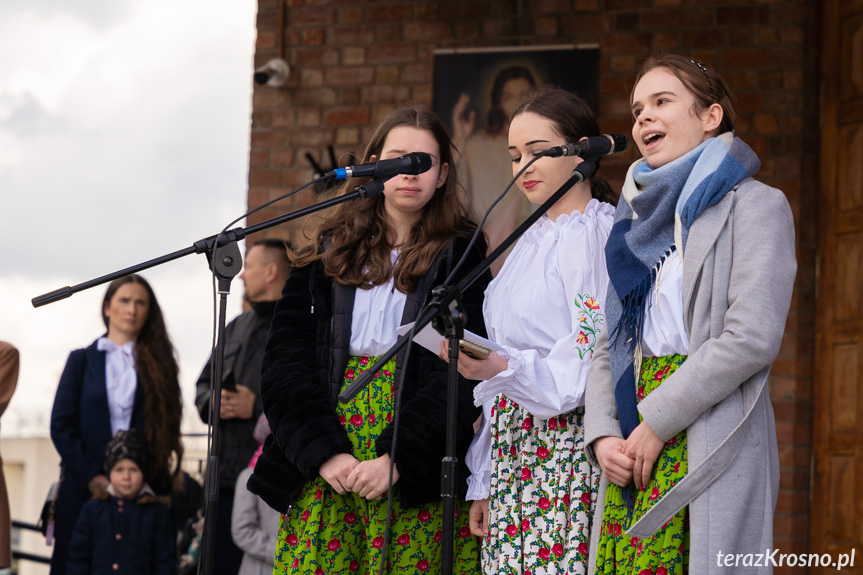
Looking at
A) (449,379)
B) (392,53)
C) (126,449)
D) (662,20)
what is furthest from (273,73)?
(449,379)

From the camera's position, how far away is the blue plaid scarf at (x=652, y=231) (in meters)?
2.06

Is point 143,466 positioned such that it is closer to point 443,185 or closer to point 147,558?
point 147,558

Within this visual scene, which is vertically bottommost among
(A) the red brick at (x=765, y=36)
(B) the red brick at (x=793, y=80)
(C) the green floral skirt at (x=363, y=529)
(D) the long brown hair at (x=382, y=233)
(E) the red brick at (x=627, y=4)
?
(C) the green floral skirt at (x=363, y=529)

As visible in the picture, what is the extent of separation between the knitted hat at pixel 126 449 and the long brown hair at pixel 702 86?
2.96 meters

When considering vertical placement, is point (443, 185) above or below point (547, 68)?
below

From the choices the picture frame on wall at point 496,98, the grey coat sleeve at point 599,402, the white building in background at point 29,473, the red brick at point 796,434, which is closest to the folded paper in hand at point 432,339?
the grey coat sleeve at point 599,402

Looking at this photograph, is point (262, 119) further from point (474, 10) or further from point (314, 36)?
point (474, 10)

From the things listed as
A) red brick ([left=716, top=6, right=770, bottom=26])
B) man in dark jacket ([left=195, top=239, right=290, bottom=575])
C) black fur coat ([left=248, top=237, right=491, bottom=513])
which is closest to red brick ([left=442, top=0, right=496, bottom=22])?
red brick ([left=716, top=6, right=770, bottom=26])

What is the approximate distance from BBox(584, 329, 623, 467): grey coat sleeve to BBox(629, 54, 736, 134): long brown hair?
542 millimetres

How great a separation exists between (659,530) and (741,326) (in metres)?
0.42

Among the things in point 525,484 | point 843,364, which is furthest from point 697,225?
point 843,364

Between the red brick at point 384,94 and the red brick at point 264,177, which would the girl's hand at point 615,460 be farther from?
the red brick at point 264,177

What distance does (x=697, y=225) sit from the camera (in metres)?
2.06

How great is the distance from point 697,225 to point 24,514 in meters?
6.58
